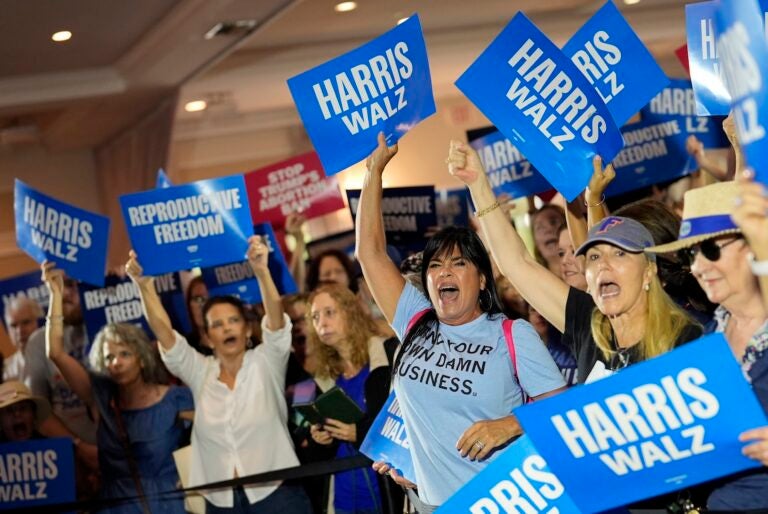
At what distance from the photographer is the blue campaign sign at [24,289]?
728 cm

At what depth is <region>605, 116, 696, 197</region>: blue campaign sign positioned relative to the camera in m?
5.68

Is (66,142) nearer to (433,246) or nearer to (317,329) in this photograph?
(317,329)

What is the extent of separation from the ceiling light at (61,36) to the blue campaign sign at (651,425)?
6.09 metres

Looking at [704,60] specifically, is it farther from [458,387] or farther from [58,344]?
[58,344]

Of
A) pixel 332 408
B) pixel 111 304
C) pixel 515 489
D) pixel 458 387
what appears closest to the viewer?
pixel 515 489

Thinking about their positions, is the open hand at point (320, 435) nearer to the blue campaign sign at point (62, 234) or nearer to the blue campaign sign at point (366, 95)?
the blue campaign sign at point (366, 95)

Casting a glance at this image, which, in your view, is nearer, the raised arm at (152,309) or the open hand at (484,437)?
the open hand at (484,437)

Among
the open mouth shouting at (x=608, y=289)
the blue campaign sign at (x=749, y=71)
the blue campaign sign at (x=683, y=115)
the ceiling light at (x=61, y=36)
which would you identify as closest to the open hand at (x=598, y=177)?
the open mouth shouting at (x=608, y=289)

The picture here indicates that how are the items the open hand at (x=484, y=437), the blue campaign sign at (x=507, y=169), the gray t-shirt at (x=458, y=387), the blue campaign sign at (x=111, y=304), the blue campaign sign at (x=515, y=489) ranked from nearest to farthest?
the blue campaign sign at (x=515, y=489) < the open hand at (x=484, y=437) < the gray t-shirt at (x=458, y=387) < the blue campaign sign at (x=507, y=169) < the blue campaign sign at (x=111, y=304)

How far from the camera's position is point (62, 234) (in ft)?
19.2

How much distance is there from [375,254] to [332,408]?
782mm

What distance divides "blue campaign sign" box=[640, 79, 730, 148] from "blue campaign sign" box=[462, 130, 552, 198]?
24.4 inches

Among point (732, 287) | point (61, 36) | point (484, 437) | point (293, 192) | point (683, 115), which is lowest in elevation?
point (484, 437)

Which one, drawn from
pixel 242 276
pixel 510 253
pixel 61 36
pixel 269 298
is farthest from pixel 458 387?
pixel 61 36
